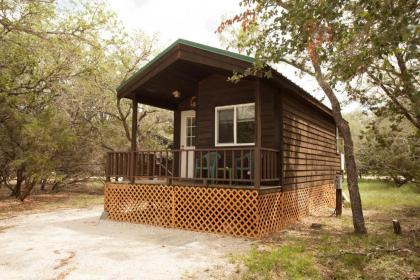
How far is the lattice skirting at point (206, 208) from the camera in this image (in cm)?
789

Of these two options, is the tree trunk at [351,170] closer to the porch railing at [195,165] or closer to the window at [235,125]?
the porch railing at [195,165]

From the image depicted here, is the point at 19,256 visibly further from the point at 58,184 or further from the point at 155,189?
the point at 58,184

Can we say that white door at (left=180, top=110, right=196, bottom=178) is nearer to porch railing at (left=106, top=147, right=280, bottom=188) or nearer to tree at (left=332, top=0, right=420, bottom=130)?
porch railing at (left=106, top=147, right=280, bottom=188)

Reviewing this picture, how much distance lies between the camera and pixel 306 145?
38.9 ft

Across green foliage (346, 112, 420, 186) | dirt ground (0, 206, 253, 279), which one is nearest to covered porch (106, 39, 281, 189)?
dirt ground (0, 206, 253, 279)

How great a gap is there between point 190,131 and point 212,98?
7.01 feet

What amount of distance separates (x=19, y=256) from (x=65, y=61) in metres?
11.8

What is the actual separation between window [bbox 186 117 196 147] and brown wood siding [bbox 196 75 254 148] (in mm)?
1332

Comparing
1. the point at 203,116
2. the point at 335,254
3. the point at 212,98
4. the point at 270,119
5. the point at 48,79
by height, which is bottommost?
the point at 335,254

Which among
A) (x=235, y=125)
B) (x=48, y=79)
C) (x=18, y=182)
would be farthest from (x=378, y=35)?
(x=18, y=182)

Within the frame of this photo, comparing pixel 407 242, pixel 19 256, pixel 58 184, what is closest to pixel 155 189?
pixel 19 256

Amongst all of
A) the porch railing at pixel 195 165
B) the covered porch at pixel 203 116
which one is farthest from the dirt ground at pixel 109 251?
the covered porch at pixel 203 116

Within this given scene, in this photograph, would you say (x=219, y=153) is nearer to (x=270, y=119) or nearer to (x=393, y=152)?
(x=270, y=119)

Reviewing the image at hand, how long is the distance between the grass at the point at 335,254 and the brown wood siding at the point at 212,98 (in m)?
3.84
